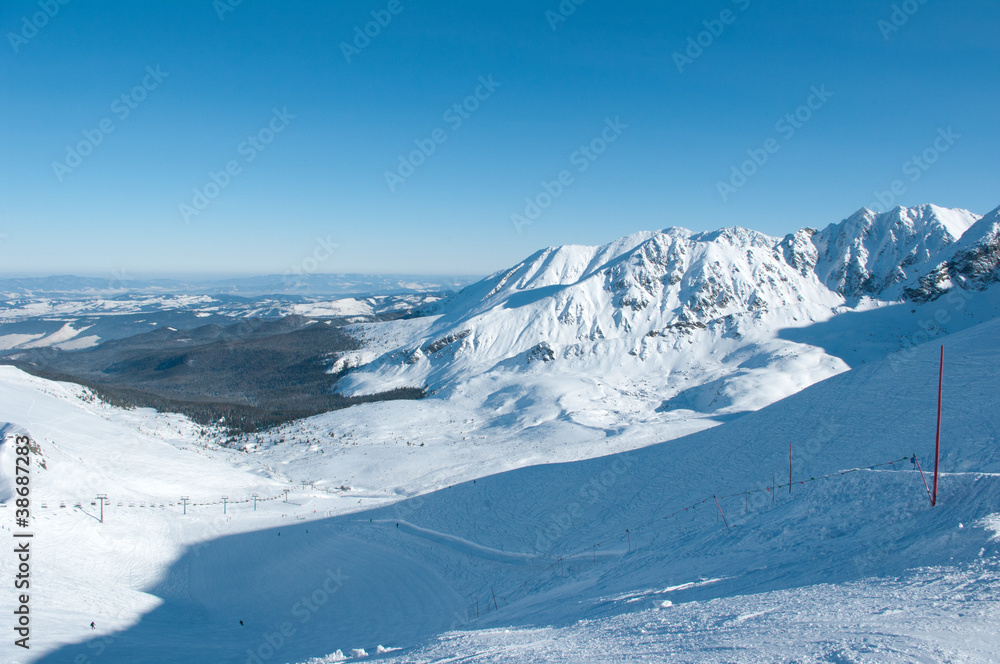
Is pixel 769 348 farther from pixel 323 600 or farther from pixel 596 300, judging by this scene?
pixel 323 600

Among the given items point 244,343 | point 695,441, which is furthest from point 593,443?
point 244,343

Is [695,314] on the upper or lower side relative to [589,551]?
upper

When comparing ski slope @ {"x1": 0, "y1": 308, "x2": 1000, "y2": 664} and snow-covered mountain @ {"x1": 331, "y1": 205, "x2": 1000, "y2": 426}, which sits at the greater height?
snow-covered mountain @ {"x1": 331, "y1": 205, "x2": 1000, "y2": 426}

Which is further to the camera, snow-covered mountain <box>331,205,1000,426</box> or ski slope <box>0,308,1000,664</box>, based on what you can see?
snow-covered mountain <box>331,205,1000,426</box>

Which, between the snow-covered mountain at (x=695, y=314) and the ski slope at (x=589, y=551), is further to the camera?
the snow-covered mountain at (x=695, y=314)

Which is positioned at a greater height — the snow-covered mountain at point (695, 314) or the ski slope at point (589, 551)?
the snow-covered mountain at point (695, 314)
